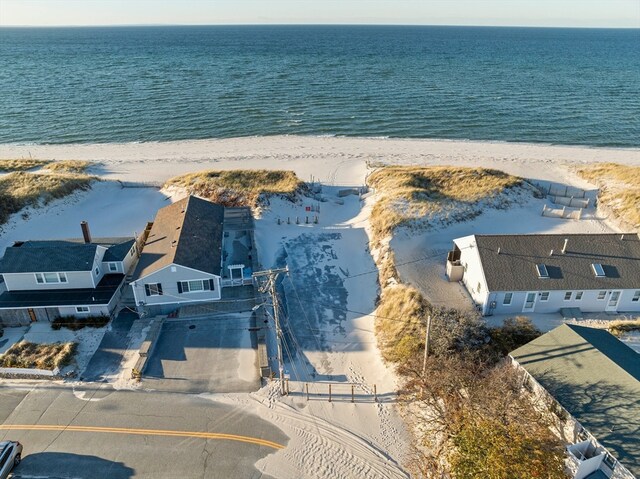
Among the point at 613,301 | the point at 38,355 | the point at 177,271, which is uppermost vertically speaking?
the point at 177,271

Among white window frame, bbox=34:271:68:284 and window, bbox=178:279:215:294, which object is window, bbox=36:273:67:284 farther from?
window, bbox=178:279:215:294

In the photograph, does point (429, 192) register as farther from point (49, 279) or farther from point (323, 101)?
point (323, 101)

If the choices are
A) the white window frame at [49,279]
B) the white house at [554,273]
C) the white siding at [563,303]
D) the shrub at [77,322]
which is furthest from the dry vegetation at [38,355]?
the white siding at [563,303]

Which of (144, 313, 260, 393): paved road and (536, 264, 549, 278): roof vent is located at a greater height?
(536, 264, 549, 278): roof vent

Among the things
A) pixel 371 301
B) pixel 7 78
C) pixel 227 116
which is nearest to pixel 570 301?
pixel 371 301

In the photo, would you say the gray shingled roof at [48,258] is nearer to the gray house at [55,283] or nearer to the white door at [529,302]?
the gray house at [55,283]

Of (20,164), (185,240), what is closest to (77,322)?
(185,240)

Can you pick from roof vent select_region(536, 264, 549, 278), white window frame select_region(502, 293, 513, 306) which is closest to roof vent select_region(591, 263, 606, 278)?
roof vent select_region(536, 264, 549, 278)
